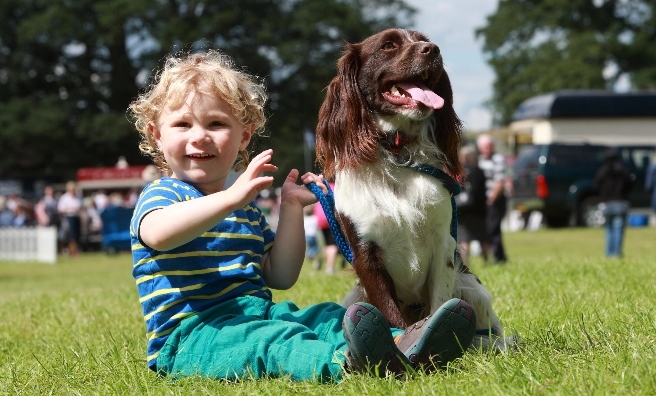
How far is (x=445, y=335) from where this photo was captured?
295cm

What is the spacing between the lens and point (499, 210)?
41.1 ft

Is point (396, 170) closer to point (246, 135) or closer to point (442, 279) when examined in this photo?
point (442, 279)

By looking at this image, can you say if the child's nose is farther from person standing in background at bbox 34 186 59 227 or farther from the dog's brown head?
person standing in background at bbox 34 186 59 227

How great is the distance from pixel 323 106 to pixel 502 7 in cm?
5055

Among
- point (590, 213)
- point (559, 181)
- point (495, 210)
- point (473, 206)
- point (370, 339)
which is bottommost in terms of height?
point (590, 213)

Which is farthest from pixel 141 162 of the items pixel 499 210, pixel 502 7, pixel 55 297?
pixel 55 297

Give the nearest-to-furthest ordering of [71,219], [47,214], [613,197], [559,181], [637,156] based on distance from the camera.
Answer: [613,197]
[559,181]
[71,219]
[47,214]
[637,156]

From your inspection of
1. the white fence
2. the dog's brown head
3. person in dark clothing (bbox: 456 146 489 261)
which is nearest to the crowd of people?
the white fence

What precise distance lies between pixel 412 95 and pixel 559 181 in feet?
63.9

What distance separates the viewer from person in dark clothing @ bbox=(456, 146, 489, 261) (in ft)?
35.9

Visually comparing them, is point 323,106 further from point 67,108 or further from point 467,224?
point 67,108

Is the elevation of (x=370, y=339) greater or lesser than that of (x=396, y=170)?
lesser

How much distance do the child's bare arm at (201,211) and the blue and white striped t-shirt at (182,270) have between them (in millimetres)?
130

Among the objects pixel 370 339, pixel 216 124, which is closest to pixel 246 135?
pixel 216 124
